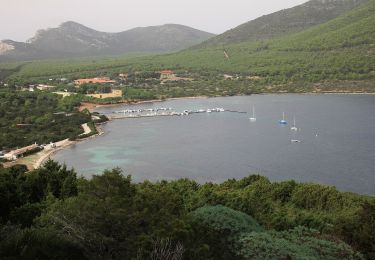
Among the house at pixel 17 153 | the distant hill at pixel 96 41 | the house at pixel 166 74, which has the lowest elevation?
the house at pixel 17 153

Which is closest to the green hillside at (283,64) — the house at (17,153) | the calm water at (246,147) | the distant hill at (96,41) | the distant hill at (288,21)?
the distant hill at (288,21)

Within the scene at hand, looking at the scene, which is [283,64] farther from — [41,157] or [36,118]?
[41,157]

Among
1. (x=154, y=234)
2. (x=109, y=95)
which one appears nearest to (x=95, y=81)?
(x=109, y=95)

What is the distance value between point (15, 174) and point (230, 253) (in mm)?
10558

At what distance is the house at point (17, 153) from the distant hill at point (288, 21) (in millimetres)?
71654

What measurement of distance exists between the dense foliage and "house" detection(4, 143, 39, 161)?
0.90 m

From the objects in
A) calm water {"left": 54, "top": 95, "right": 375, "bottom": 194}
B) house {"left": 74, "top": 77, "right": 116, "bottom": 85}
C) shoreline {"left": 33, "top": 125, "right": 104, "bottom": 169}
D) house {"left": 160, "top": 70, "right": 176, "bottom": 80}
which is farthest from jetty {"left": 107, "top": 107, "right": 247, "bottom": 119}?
house {"left": 160, "top": 70, "right": 176, "bottom": 80}

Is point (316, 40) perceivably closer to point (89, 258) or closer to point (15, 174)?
point (15, 174)

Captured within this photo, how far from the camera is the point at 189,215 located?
28.1 ft

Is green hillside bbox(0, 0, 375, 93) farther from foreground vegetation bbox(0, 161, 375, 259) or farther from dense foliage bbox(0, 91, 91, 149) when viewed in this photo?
foreground vegetation bbox(0, 161, 375, 259)

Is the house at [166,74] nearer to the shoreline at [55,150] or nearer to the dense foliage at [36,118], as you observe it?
the dense foliage at [36,118]

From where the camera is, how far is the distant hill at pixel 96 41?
463 feet

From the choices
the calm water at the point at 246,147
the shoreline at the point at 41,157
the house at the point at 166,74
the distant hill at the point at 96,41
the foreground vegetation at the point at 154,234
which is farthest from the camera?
the distant hill at the point at 96,41

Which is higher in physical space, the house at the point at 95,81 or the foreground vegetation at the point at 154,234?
the foreground vegetation at the point at 154,234
